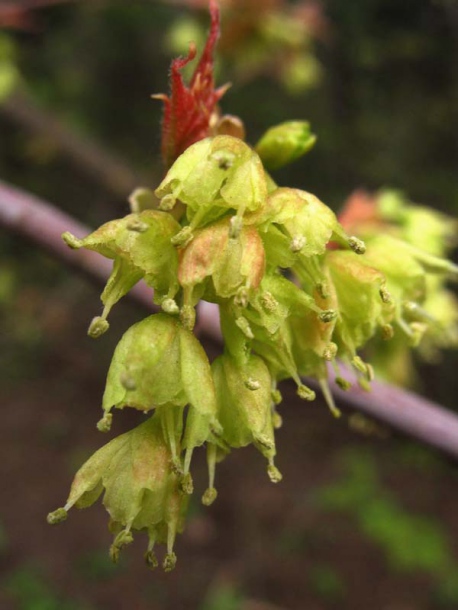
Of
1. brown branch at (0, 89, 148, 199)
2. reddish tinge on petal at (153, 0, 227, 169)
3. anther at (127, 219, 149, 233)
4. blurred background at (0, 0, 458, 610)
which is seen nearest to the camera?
anther at (127, 219, 149, 233)

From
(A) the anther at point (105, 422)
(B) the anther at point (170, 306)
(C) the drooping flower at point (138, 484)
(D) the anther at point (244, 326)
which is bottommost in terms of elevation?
(C) the drooping flower at point (138, 484)

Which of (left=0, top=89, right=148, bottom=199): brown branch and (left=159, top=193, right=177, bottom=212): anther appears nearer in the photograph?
(left=159, top=193, right=177, bottom=212): anther

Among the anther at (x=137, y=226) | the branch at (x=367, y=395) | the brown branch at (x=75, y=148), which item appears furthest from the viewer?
the brown branch at (x=75, y=148)

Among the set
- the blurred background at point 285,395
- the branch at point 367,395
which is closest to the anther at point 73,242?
the branch at point 367,395

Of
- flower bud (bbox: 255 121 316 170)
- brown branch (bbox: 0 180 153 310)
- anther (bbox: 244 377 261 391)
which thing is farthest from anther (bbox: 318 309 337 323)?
brown branch (bbox: 0 180 153 310)

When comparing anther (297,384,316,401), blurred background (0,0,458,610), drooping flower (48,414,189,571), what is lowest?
blurred background (0,0,458,610)

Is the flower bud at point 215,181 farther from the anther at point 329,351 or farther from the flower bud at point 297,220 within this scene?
the anther at point 329,351

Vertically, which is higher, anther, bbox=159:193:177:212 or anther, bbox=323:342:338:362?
anther, bbox=159:193:177:212

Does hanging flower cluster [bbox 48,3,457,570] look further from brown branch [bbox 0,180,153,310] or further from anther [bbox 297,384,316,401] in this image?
brown branch [bbox 0,180,153,310]
